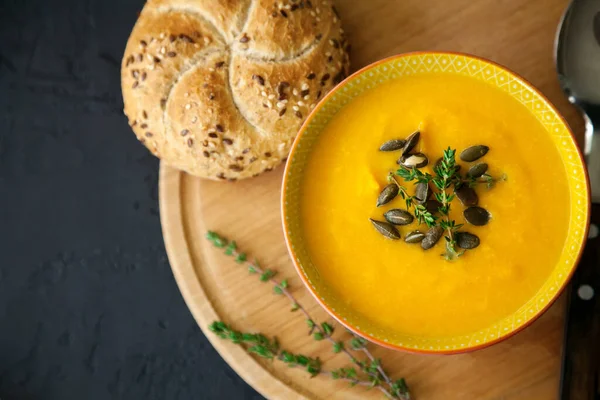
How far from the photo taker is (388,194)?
1.35 m

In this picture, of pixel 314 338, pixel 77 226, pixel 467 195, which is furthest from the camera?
pixel 77 226

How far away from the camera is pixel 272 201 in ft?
5.53

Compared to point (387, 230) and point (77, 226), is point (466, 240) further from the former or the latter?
point (77, 226)

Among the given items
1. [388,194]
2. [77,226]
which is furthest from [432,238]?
[77,226]

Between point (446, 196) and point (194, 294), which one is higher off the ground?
point (446, 196)

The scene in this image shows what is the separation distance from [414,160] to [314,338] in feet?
2.01

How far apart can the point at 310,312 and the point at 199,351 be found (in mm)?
535

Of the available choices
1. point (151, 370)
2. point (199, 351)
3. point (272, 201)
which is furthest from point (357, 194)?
point (151, 370)

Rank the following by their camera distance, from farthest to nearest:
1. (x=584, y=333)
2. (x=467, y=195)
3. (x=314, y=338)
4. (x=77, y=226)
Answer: (x=77, y=226) < (x=314, y=338) < (x=584, y=333) < (x=467, y=195)

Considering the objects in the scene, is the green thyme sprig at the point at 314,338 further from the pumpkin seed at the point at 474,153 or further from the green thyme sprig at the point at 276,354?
the pumpkin seed at the point at 474,153

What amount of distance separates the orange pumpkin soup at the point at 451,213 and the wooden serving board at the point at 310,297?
0.27m

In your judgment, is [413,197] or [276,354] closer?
[413,197]

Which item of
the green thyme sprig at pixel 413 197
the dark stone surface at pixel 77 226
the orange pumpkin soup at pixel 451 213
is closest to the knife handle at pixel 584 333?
the orange pumpkin soup at pixel 451 213

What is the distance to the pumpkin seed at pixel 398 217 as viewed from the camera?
1.36 metres
